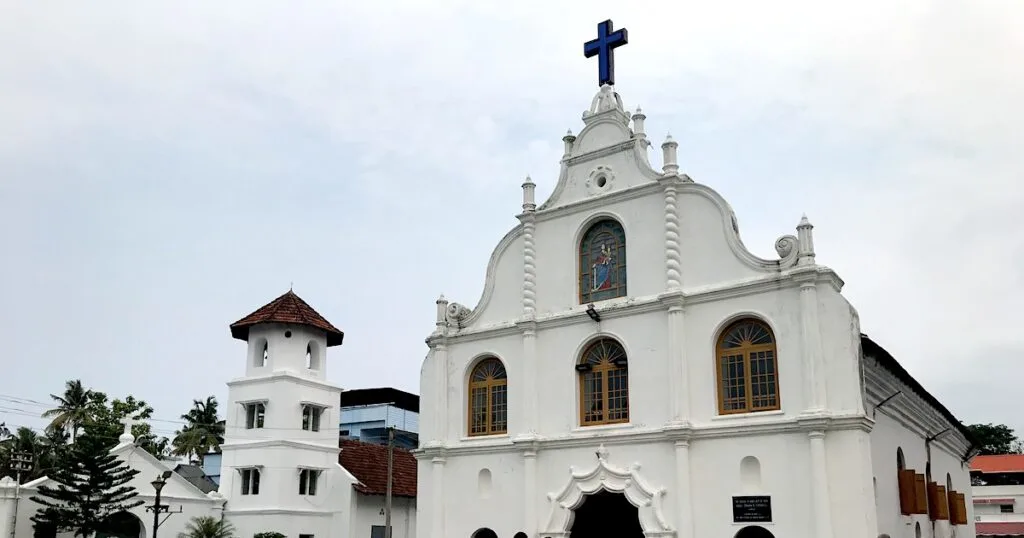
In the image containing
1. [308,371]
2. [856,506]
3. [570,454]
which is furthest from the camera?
[308,371]

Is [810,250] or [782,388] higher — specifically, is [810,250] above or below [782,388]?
above

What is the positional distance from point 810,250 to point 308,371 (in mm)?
19679

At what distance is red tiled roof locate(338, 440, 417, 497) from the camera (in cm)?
3278

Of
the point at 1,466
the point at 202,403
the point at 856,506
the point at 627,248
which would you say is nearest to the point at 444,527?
the point at 627,248

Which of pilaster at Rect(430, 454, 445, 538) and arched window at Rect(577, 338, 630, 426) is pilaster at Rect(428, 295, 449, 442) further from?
arched window at Rect(577, 338, 630, 426)

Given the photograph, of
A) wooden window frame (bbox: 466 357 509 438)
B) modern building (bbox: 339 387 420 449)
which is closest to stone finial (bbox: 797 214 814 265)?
wooden window frame (bbox: 466 357 509 438)

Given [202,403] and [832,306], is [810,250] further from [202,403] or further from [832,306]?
[202,403]

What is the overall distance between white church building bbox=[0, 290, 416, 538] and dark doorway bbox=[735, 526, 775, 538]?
17246 mm

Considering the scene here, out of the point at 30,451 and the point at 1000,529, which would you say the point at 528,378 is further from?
the point at 1000,529

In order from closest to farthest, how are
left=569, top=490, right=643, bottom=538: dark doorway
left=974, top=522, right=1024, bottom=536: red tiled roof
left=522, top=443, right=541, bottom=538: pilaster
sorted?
left=569, top=490, right=643, bottom=538: dark doorway
left=522, top=443, right=541, bottom=538: pilaster
left=974, top=522, right=1024, bottom=536: red tiled roof

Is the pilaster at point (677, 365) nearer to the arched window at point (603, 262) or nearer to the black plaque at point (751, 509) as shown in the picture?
the arched window at point (603, 262)

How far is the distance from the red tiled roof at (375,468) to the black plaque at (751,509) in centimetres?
1694

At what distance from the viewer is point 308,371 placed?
31.9 meters

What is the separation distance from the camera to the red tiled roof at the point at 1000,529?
46.4m
